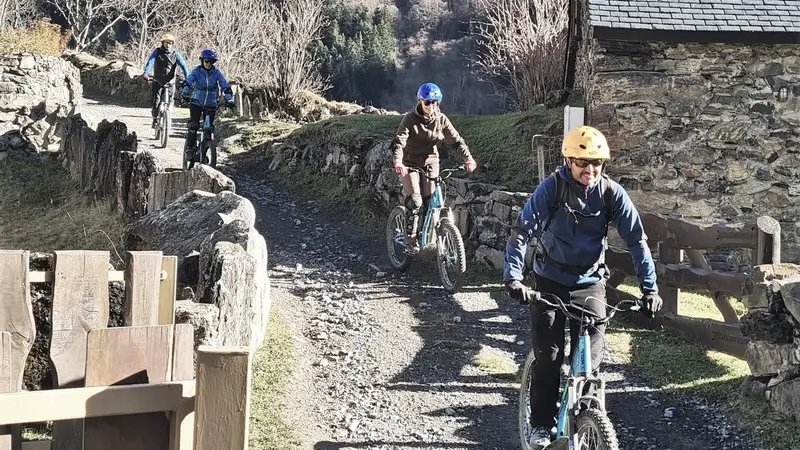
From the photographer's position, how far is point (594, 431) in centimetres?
390

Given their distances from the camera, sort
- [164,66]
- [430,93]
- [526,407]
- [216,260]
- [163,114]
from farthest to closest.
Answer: [163,114] → [164,66] → [430,93] → [216,260] → [526,407]

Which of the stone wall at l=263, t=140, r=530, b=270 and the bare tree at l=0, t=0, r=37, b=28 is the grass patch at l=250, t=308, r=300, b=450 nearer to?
the stone wall at l=263, t=140, r=530, b=270

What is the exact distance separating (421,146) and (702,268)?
288 cm

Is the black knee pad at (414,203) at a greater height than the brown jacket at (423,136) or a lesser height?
lesser

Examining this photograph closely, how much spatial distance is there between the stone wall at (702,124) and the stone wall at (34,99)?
10203mm

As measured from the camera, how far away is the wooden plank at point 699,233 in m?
6.98

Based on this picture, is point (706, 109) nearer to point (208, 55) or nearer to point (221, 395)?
point (208, 55)

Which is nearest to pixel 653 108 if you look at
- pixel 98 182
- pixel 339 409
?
pixel 339 409

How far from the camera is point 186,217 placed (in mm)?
7805

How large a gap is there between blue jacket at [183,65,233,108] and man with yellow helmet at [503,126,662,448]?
23.9 feet

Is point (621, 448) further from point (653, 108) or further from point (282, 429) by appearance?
point (653, 108)

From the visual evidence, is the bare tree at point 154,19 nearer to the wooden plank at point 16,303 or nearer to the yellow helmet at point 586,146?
the yellow helmet at point 586,146

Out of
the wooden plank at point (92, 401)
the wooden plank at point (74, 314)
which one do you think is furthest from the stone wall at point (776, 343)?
the wooden plank at point (74, 314)

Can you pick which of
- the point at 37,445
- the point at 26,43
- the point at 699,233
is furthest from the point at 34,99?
the point at 37,445
